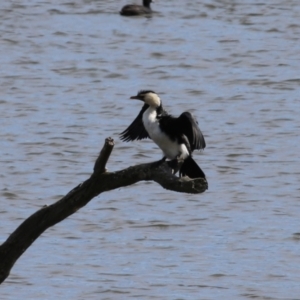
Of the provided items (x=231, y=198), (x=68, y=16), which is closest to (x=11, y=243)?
(x=231, y=198)

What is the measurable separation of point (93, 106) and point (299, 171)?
13.9 feet

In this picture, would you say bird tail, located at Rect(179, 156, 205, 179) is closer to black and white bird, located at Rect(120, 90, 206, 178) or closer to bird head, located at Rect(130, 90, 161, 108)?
black and white bird, located at Rect(120, 90, 206, 178)

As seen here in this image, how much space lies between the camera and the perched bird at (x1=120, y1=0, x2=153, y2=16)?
22391mm

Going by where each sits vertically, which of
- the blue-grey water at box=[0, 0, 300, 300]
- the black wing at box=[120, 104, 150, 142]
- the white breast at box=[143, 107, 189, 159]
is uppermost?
the white breast at box=[143, 107, 189, 159]

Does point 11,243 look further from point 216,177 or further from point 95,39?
point 95,39

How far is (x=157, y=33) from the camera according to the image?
21.4 m

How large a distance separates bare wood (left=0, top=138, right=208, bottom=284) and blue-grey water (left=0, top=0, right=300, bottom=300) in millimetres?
2699

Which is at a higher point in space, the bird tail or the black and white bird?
the black and white bird

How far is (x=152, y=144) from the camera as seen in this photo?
1372 centimetres

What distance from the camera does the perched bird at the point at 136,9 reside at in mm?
22391

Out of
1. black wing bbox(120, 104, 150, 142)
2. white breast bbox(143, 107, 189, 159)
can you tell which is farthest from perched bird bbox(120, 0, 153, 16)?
white breast bbox(143, 107, 189, 159)

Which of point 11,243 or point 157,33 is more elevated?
point 11,243

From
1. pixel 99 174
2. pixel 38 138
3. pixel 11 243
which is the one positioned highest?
pixel 99 174

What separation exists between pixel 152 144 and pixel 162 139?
21.8 feet
